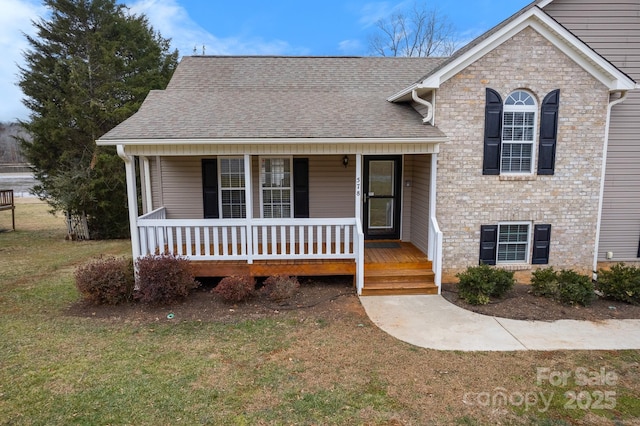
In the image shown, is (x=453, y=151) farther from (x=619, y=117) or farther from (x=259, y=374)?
(x=259, y=374)

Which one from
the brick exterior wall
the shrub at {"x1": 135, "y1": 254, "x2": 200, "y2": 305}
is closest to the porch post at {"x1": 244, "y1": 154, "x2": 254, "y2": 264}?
the shrub at {"x1": 135, "y1": 254, "x2": 200, "y2": 305}

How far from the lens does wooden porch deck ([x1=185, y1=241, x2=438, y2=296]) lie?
7.25 m

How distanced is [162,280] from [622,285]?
800cm

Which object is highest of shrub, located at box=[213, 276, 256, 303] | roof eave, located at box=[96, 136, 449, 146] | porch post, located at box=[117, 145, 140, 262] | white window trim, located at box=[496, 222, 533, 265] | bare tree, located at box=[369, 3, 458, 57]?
bare tree, located at box=[369, 3, 458, 57]

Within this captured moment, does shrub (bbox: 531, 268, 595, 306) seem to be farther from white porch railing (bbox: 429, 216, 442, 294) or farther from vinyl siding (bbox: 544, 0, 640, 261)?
vinyl siding (bbox: 544, 0, 640, 261)

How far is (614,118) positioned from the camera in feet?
26.5

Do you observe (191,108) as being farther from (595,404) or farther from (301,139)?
(595,404)

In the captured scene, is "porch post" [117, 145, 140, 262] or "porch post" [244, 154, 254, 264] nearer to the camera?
"porch post" [117, 145, 140, 262]

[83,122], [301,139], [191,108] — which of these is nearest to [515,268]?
[301,139]

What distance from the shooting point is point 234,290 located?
21.6 feet

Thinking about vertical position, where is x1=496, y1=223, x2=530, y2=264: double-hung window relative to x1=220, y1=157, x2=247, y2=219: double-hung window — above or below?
below

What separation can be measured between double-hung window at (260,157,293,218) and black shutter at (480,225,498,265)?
4.23 metres

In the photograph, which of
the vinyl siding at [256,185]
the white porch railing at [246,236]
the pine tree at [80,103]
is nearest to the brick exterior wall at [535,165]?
the white porch railing at [246,236]

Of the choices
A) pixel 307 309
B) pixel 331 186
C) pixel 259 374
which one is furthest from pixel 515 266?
pixel 259 374
